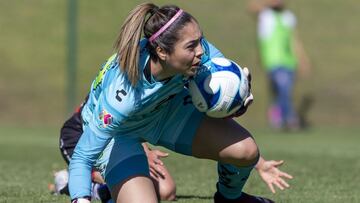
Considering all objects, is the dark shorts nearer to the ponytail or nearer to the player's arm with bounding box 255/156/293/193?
the player's arm with bounding box 255/156/293/193

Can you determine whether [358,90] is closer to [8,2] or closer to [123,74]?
[8,2]

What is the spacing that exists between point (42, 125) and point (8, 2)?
2.71 meters

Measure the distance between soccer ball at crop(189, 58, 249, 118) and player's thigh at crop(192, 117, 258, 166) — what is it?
0.22m

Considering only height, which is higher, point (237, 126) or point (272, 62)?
point (237, 126)

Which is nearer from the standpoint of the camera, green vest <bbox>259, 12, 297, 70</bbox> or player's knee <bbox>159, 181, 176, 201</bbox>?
player's knee <bbox>159, 181, 176, 201</bbox>

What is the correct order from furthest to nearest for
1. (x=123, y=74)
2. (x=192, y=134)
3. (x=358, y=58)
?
(x=358, y=58) → (x=192, y=134) → (x=123, y=74)

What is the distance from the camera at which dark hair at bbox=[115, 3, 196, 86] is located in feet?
17.8

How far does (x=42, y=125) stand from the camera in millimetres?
15719

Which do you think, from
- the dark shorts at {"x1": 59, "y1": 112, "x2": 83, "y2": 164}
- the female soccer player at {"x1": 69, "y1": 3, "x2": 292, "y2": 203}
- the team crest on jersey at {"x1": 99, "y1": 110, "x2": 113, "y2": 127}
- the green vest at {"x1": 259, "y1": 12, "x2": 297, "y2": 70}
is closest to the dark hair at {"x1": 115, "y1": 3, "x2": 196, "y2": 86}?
the female soccer player at {"x1": 69, "y1": 3, "x2": 292, "y2": 203}

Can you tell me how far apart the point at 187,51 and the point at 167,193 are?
177cm

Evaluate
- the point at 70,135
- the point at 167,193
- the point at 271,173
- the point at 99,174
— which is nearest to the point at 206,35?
the point at 70,135

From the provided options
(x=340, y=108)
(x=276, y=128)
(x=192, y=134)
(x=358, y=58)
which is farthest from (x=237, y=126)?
(x=358, y=58)

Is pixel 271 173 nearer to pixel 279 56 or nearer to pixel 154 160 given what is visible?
pixel 154 160

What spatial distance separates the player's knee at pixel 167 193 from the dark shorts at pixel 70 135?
0.77 metres
